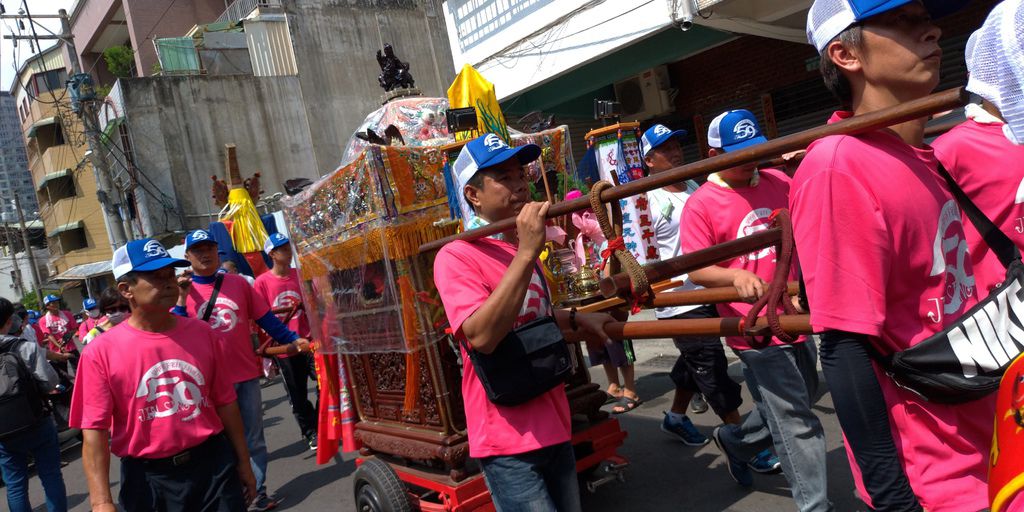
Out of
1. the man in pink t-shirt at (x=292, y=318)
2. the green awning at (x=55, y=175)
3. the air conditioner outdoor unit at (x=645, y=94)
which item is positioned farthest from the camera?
the green awning at (x=55, y=175)

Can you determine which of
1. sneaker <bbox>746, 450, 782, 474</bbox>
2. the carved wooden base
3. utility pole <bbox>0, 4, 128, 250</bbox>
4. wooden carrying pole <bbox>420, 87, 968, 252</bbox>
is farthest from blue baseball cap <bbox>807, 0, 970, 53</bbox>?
utility pole <bbox>0, 4, 128, 250</bbox>

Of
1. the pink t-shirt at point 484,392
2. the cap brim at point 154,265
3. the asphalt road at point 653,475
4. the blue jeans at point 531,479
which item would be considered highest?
the cap brim at point 154,265

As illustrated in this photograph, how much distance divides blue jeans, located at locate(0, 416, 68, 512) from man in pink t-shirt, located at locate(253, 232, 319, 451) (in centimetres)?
177

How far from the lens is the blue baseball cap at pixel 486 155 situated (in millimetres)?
2453

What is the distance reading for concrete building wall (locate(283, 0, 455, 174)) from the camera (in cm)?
1862

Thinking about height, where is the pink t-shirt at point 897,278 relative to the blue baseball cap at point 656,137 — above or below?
below

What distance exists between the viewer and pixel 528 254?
218cm

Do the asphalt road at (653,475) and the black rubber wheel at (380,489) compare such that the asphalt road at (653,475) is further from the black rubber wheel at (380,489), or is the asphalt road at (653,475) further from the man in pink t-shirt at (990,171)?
the man in pink t-shirt at (990,171)

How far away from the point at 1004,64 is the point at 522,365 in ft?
4.97

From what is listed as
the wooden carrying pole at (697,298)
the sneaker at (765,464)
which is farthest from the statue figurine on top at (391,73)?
the sneaker at (765,464)

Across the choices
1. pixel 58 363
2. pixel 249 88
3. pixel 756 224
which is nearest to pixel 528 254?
pixel 756 224

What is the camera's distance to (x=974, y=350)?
4.52 ft

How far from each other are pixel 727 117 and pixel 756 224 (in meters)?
0.53

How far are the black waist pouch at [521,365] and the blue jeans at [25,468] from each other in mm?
4391
